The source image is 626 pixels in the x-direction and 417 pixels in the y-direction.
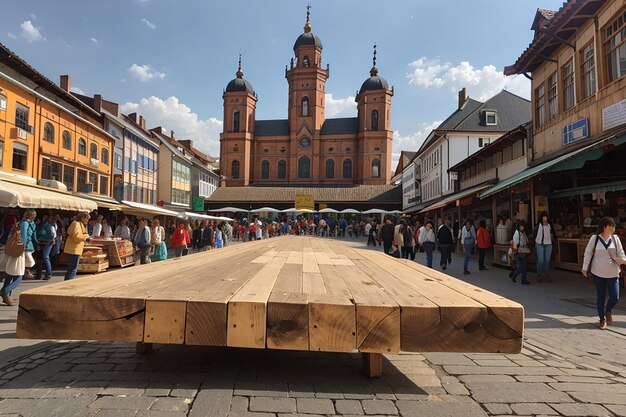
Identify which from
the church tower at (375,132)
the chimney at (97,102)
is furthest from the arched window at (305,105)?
the chimney at (97,102)

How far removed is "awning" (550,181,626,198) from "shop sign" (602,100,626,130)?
4.91 ft

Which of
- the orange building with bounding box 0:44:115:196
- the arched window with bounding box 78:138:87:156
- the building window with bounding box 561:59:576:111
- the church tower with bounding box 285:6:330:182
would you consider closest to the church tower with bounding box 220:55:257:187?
the church tower with bounding box 285:6:330:182

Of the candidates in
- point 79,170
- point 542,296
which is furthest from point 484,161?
point 79,170

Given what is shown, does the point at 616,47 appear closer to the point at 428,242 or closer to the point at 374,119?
the point at 428,242

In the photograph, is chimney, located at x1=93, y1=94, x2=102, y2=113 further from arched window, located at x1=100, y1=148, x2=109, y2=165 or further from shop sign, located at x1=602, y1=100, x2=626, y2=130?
shop sign, located at x1=602, y1=100, x2=626, y2=130

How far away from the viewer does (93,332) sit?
7.66 ft

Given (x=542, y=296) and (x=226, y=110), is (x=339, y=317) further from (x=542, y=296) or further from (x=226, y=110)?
(x=226, y=110)

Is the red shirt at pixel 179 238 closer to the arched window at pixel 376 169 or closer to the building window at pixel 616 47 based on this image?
the building window at pixel 616 47

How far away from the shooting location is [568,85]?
40.2ft

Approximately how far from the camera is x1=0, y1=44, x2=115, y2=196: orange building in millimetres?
18500

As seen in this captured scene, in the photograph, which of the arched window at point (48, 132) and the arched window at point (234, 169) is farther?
the arched window at point (234, 169)

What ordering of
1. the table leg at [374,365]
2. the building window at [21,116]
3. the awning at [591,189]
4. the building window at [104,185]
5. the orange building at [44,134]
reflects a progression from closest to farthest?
the table leg at [374,365], the awning at [591,189], the orange building at [44,134], the building window at [21,116], the building window at [104,185]

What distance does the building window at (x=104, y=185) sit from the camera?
94.0ft

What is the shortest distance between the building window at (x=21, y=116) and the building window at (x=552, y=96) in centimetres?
2352
